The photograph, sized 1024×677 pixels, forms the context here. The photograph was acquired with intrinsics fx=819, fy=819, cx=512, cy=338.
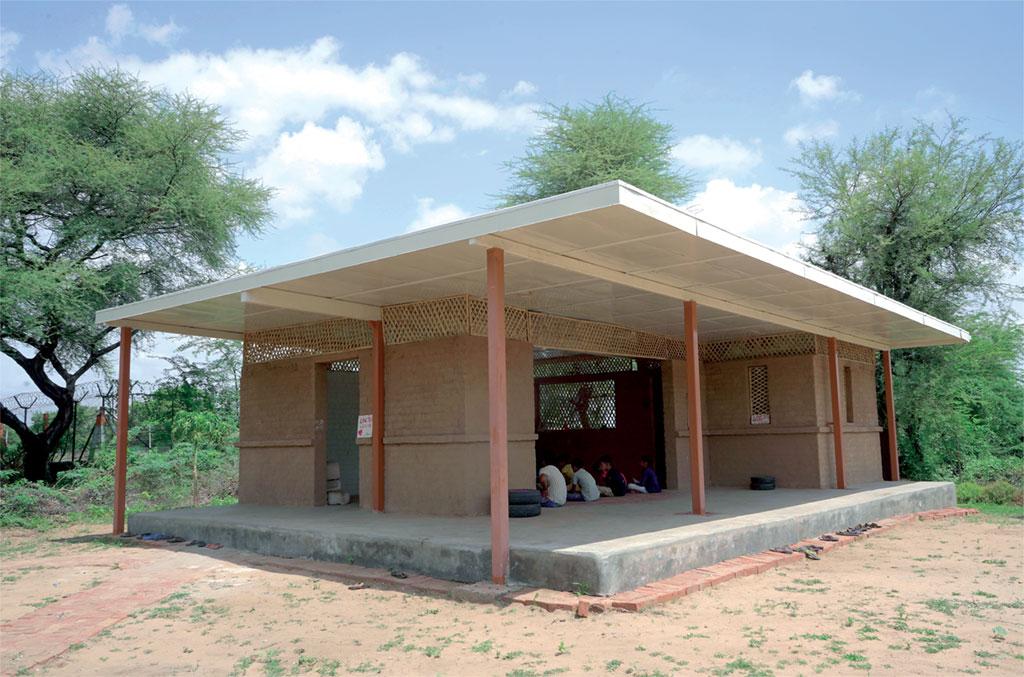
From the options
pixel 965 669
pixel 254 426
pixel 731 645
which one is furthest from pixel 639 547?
pixel 254 426

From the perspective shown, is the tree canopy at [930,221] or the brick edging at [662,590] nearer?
the brick edging at [662,590]

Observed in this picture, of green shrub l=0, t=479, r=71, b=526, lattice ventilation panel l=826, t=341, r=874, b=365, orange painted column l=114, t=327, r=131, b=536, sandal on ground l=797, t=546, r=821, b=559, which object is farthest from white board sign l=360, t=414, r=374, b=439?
lattice ventilation panel l=826, t=341, r=874, b=365

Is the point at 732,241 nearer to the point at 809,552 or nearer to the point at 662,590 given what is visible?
the point at 662,590

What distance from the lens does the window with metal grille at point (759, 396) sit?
13.0m

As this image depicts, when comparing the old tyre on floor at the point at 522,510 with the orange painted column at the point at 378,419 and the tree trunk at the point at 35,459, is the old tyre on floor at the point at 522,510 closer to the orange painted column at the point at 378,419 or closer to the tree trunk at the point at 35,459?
the orange painted column at the point at 378,419

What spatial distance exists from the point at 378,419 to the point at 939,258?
13.6 metres

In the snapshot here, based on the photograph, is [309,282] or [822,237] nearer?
[309,282]

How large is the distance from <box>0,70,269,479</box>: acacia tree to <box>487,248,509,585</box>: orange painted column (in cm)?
1048

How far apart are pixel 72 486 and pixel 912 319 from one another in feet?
46.6

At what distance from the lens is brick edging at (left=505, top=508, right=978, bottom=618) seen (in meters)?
5.71

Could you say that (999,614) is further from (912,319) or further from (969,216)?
(969,216)

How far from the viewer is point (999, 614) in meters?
5.63

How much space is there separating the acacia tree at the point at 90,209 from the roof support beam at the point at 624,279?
10.6 metres

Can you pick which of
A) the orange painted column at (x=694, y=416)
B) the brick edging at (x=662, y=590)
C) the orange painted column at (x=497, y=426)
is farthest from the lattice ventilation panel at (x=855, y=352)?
the orange painted column at (x=497, y=426)
